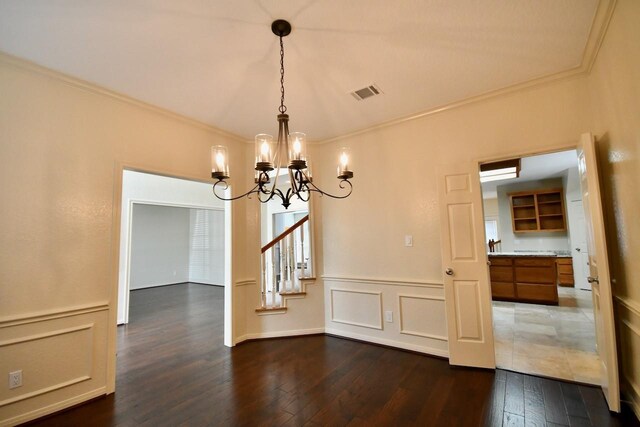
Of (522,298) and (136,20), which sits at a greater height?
(136,20)

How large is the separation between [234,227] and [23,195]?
1.92m

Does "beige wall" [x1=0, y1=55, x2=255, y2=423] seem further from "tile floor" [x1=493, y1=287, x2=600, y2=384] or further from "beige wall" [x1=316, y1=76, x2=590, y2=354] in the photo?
"tile floor" [x1=493, y1=287, x2=600, y2=384]

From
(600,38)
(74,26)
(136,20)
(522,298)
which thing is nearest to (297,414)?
(136,20)

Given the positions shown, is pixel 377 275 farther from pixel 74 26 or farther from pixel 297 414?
pixel 74 26

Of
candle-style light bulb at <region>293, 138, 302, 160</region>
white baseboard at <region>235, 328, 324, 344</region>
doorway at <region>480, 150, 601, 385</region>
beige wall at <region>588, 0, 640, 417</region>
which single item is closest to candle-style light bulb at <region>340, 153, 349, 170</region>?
candle-style light bulb at <region>293, 138, 302, 160</region>

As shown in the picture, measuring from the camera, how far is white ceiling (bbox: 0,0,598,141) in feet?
5.86

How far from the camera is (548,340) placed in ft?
11.3

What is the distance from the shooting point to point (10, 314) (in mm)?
2072

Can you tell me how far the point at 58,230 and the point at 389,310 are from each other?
335 centimetres

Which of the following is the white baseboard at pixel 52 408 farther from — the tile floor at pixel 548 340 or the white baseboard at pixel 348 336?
the tile floor at pixel 548 340

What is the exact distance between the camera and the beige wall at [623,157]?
64.6 inches

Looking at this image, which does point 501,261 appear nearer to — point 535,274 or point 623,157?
point 535,274

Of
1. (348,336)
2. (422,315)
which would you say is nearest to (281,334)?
(348,336)

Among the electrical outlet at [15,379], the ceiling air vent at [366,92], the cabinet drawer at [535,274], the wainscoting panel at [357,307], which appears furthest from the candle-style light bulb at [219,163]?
the cabinet drawer at [535,274]
